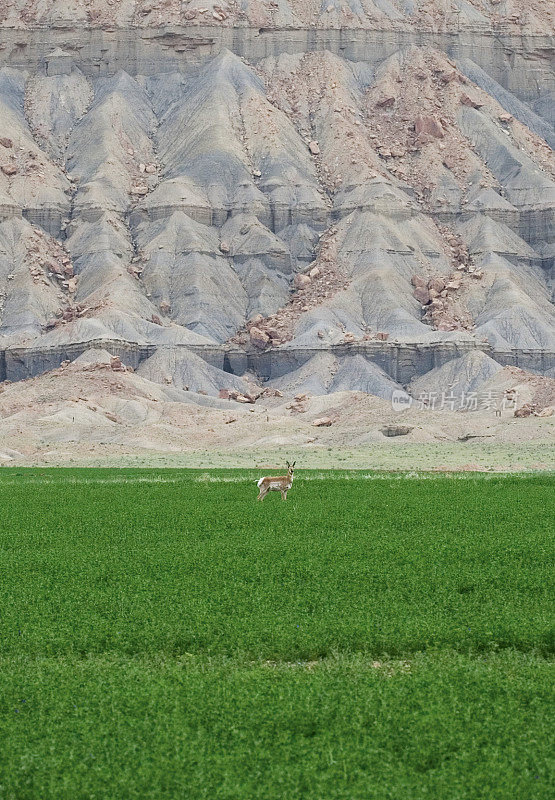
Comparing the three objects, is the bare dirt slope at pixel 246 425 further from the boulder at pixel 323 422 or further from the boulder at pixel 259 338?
the boulder at pixel 259 338

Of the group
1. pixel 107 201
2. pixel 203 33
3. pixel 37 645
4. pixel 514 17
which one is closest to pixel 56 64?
pixel 203 33

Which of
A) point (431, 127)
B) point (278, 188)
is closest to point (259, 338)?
point (278, 188)

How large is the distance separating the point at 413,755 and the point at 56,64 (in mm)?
158816

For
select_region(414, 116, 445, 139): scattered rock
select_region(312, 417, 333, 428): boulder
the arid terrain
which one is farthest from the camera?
select_region(414, 116, 445, 139): scattered rock

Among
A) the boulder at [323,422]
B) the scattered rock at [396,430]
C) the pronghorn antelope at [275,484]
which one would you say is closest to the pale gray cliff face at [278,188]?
the boulder at [323,422]

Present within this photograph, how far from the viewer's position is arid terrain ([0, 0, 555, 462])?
104375 mm

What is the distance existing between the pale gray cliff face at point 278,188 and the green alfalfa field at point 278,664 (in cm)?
9094

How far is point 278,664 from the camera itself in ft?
46.0

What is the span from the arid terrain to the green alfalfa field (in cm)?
5711

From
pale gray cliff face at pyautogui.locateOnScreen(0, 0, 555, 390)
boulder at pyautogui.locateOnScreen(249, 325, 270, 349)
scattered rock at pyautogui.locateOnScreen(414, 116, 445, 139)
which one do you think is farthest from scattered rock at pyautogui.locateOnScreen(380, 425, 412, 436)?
scattered rock at pyautogui.locateOnScreen(414, 116, 445, 139)

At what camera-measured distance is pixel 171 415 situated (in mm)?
89688

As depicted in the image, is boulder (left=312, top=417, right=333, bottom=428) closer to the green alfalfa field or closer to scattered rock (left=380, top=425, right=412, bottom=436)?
scattered rock (left=380, top=425, right=412, bottom=436)

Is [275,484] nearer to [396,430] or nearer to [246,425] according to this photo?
[396,430]

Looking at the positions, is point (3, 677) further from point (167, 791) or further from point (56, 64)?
point (56, 64)
